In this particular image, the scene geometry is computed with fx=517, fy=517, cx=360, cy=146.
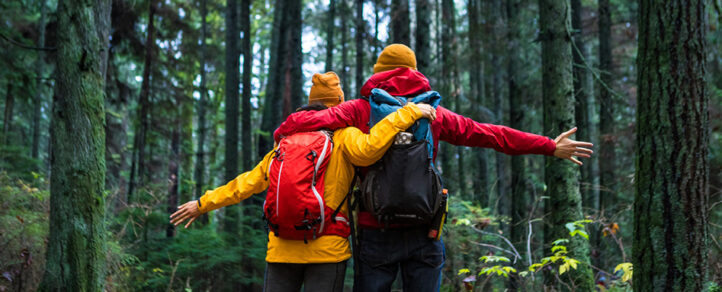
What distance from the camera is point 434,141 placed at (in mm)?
3393

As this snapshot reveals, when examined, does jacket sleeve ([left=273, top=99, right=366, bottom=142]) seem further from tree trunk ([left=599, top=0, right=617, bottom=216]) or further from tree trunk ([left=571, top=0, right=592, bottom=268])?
tree trunk ([left=599, top=0, right=617, bottom=216])

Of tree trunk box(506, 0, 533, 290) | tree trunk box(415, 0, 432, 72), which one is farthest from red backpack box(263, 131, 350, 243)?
tree trunk box(506, 0, 533, 290)

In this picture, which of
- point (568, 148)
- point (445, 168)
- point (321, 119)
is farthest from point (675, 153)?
point (445, 168)

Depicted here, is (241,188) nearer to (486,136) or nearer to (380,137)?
(380,137)

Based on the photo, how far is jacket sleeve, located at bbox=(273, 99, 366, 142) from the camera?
10.8ft

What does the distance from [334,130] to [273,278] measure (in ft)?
3.37

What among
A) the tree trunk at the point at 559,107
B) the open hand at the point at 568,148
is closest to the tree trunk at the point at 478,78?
the tree trunk at the point at 559,107

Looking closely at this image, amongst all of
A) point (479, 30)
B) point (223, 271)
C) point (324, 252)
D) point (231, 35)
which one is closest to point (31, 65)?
point (231, 35)

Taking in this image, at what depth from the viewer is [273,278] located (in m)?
3.29

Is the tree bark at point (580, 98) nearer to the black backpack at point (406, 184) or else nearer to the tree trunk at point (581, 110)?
the tree trunk at point (581, 110)

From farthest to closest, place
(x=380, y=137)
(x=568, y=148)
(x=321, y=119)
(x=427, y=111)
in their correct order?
(x=568, y=148) < (x=321, y=119) < (x=427, y=111) < (x=380, y=137)

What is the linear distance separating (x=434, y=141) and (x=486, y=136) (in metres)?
0.38

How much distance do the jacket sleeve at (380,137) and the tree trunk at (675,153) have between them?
184 cm

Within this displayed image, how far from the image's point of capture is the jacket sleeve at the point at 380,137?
9.91ft
